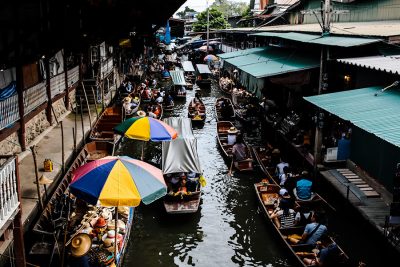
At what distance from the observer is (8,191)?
8148 millimetres

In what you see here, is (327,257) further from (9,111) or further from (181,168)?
(9,111)

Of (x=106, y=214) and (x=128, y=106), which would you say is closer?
(x=106, y=214)

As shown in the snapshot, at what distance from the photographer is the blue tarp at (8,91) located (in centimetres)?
1088

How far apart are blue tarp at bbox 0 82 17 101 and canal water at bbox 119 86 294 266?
5837mm

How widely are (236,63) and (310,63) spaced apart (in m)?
7.17

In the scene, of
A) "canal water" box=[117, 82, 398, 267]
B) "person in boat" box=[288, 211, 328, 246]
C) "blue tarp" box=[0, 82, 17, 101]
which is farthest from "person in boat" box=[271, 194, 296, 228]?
"blue tarp" box=[0, 82, 17, 101]

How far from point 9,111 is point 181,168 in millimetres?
6834

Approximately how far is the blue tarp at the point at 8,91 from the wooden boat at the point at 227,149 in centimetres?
1068

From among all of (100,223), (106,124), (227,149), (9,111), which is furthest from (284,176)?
(106,124)

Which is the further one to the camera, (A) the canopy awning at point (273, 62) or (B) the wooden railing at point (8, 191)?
(A) the canopy awning at point (273, 62)

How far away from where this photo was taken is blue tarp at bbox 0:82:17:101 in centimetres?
1088

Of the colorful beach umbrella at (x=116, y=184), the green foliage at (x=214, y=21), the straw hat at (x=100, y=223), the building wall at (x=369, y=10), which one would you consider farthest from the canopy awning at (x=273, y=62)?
the green foliage at (x=214, y=21)

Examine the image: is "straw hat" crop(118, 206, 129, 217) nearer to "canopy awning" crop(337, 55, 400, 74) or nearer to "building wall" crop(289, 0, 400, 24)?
"canopy awning" crop(337, 55, 400, 74)

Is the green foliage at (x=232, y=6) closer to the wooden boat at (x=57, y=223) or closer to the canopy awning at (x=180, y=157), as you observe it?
the canopy awning at (x=180, y=157)
